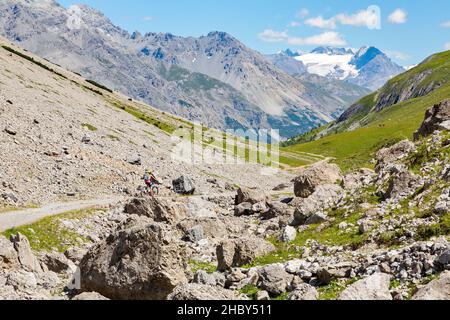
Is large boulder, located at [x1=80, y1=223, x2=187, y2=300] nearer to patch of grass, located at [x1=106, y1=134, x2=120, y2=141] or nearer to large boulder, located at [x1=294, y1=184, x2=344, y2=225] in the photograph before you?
large boulder, located at [x1=294, y1=184, x2=344, y2=225]

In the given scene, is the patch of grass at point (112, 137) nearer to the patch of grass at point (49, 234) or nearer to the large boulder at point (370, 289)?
the patch of grass at point (49, 234)

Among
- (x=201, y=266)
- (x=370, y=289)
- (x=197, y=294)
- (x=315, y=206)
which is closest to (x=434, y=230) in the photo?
(x=370, y=289)

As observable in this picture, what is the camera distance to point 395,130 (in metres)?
174

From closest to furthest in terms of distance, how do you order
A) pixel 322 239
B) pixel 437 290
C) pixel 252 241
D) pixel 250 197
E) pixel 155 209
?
pixel 437 290 < pixel 252 241 < pixel 322 239 < pixel 155 209 < pixel 250 197

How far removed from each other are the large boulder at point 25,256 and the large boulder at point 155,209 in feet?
55.5

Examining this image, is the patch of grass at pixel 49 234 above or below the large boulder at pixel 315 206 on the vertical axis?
below

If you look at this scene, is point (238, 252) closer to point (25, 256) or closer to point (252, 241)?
point (252, 241)

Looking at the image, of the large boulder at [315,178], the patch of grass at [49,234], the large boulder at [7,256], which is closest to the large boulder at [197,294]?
the large boulder at [7,256]

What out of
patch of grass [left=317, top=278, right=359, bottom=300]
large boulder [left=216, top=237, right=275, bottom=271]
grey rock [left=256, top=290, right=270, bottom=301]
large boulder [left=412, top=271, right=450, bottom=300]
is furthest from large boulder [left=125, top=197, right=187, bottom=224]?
large boulder [left=412, top=271, right=450, bottom=300]

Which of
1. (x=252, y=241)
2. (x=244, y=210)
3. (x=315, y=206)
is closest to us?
(x=252, y=241)

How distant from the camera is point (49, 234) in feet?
131

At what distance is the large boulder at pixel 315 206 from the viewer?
37.8 metres

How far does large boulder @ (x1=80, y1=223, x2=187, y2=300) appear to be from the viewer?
82.4 ft

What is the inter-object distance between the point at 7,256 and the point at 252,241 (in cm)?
1608
